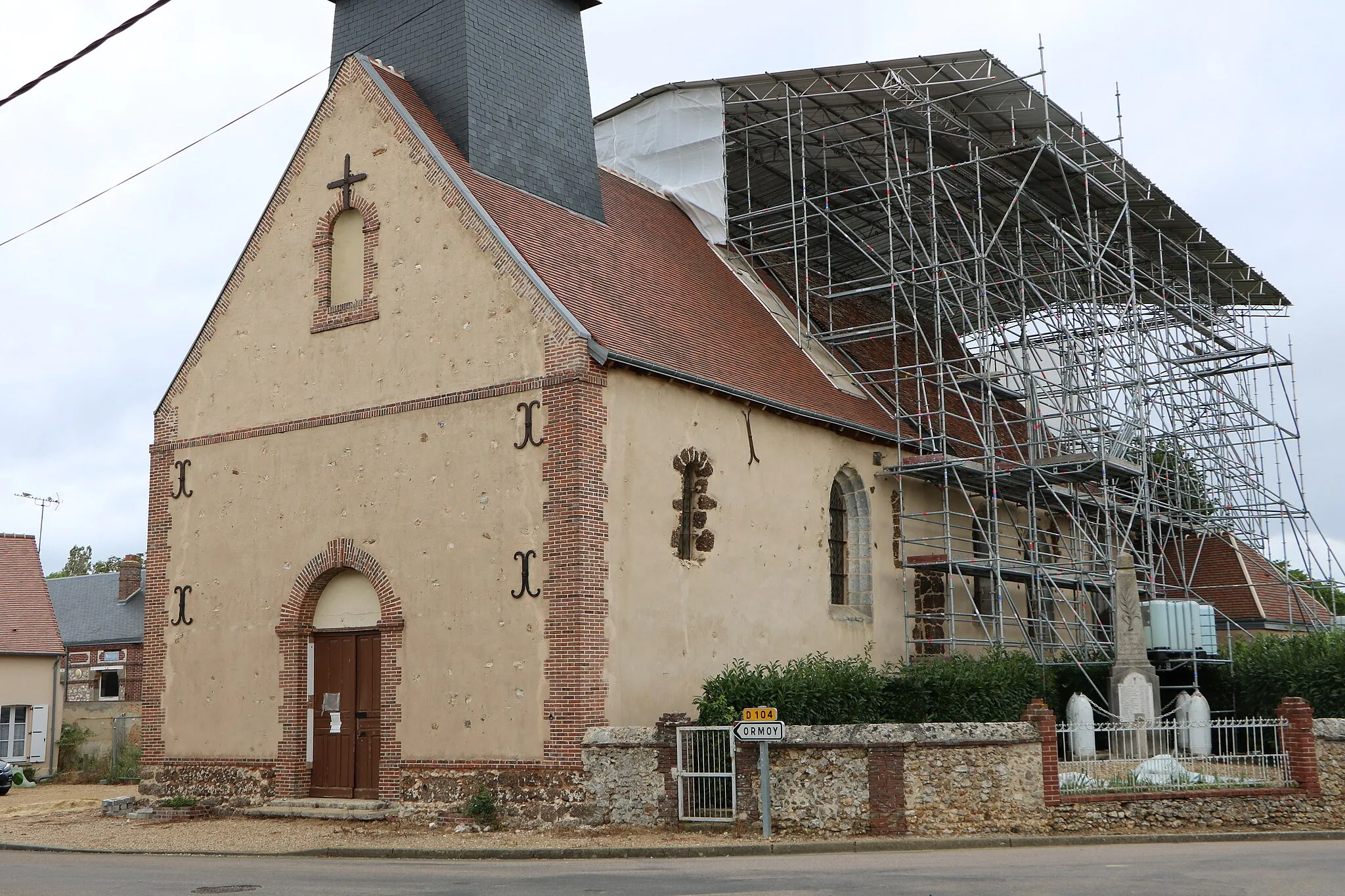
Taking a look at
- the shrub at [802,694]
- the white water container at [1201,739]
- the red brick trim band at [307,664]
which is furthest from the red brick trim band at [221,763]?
the white water container at [1201,739]

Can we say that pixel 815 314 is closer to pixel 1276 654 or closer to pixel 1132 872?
pixel 1276 654

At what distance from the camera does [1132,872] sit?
11320 millimetres

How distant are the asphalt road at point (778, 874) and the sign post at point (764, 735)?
1073 millimetres

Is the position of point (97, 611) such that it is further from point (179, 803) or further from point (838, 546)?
point (838, 546)

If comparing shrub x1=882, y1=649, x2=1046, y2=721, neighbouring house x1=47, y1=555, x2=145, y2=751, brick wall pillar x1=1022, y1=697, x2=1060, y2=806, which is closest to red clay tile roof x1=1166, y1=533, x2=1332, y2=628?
shrub x1=882, y1=649, x2=1046, y2=721

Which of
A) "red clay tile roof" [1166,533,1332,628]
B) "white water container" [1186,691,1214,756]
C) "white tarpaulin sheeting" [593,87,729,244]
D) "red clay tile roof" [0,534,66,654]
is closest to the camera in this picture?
"white water container" [1186,691,1214,756]

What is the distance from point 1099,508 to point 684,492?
9.29 meters

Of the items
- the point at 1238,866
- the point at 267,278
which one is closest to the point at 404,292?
the point at 267,278

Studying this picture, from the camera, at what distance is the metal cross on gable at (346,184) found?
64.0 feet

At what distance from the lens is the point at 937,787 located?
14414mm

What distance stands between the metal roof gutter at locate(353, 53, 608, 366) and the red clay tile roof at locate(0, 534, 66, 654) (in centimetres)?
2127

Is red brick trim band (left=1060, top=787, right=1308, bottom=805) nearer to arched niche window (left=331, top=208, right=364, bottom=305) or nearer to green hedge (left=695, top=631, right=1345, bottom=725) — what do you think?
green hedge (left=695, top=631, right=1345, bottom=725)

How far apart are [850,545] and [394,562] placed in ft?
24.0

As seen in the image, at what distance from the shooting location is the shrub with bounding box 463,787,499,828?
53.4 ft
